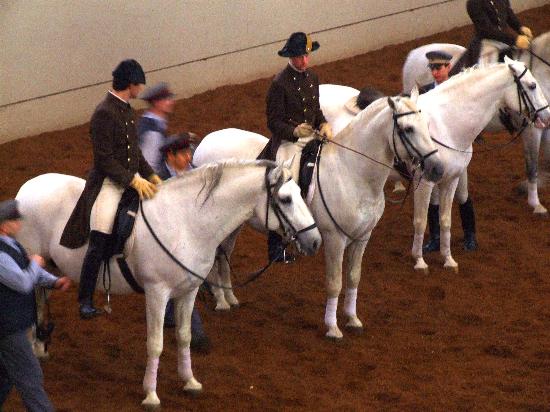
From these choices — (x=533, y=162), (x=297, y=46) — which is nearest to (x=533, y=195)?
(x=533, y=162)

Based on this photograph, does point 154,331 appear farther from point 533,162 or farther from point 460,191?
point 533,162

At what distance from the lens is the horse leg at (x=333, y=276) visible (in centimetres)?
904

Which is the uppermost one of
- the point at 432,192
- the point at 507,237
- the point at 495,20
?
the point at 495,20

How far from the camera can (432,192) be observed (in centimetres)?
1099

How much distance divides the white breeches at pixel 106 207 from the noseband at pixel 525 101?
4.10 meters

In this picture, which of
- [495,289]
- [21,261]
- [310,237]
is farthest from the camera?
[495,289]

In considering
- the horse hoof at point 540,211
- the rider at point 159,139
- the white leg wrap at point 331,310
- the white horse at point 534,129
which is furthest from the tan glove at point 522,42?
the rider at point 159,139

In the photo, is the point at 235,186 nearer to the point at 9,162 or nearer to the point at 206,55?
the point at 9,162

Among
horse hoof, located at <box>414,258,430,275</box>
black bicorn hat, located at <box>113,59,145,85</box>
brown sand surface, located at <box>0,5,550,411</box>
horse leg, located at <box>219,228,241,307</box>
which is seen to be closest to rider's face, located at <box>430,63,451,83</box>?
brown sand surface, located at <box>0,5,550,411</box>

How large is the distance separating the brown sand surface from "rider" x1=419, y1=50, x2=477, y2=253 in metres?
0.17

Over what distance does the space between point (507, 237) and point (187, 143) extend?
13.8 feet

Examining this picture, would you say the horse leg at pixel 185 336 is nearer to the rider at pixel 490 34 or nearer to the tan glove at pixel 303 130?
the tan glove at pixel 303 130

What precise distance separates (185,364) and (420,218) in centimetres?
316

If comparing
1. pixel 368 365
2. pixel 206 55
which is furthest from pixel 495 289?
pixel 206 55
